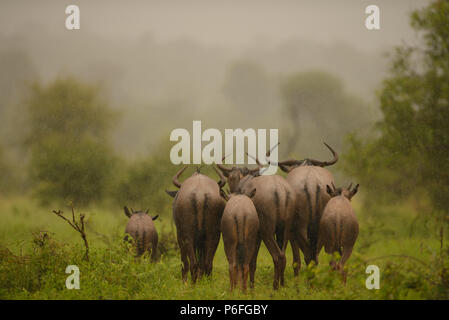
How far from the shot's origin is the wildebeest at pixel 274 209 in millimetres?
7535

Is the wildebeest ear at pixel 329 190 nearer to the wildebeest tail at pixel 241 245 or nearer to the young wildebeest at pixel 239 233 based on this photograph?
the young wildebeest at pixel 239 233

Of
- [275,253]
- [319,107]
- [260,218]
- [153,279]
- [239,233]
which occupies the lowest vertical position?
[153,279]

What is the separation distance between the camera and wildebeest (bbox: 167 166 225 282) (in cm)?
782

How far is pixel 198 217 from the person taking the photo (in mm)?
7816

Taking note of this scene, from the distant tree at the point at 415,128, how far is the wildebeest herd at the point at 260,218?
18.0 feet

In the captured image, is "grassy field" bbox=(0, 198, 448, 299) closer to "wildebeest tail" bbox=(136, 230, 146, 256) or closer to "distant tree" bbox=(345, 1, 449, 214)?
"wildebeest tail" bbox=(136, 230, 146, 256)

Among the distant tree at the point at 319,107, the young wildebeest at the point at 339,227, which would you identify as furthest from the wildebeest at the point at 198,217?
the distant tree at the point at 319,107

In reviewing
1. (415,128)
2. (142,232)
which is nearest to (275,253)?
(142,232)

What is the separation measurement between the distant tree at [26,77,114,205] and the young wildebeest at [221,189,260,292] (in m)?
8.64

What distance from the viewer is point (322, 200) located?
806cm

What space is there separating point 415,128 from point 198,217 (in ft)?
25.5

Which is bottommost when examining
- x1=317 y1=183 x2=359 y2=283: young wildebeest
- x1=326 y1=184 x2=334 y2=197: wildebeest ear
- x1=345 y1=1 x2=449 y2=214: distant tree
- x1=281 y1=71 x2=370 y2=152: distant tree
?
x1=317 y1=183 x2=359 y2=283: young wildebeest

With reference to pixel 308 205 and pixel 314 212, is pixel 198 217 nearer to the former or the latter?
pixel 308 205

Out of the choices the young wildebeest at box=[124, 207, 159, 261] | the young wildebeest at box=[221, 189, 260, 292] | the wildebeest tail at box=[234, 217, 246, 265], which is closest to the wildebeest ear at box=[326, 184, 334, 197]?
the young wildebeest at box=[221, 189, 260, 292]
